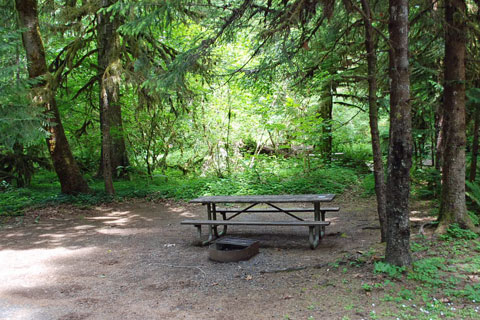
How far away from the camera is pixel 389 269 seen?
4.18 metres

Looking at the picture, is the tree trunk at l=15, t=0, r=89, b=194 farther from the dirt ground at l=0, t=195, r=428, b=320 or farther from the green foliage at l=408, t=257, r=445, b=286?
A: the green foliage at l=408, t=257, r=445, b=286

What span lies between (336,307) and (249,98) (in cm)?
1073

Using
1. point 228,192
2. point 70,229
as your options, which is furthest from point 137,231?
point 228,192

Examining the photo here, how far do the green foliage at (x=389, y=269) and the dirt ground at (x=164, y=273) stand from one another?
499 mm

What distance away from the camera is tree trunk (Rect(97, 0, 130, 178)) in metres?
10.3

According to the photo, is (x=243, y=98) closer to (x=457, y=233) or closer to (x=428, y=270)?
(x=457, y=233)

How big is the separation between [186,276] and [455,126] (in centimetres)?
480

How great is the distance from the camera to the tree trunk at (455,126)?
18.5ft

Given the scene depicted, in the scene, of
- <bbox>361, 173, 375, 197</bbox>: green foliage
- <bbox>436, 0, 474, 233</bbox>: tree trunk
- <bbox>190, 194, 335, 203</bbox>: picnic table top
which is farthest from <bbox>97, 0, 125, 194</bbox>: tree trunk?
<bbox>436, 0, 474, 233</bbox>: tree trunk

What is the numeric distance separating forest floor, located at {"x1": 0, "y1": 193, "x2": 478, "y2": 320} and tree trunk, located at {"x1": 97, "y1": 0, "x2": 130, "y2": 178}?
421cm

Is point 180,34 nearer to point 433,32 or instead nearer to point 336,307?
point 433,32

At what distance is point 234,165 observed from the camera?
13.6 metres

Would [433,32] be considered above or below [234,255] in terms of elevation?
above

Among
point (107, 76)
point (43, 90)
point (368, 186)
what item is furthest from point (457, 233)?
point (43, 90)
